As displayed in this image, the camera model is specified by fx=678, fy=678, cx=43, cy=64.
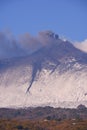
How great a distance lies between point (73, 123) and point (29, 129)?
14.9 m

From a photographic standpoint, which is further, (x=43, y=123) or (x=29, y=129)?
(x=43, y=123)

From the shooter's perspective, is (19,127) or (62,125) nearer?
(19,127)

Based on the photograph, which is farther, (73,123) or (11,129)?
(73,123)

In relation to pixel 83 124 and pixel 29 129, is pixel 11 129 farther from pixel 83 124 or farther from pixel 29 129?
pixel 83 124

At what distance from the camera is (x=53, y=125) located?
157125mm

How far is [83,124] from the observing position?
148m

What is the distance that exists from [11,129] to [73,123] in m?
19.7

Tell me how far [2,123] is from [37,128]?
25.5 ft

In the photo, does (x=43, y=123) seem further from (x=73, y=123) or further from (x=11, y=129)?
→ (x=11, y=129)

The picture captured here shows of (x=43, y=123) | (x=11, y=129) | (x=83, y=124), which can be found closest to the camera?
(x=11, y=129)

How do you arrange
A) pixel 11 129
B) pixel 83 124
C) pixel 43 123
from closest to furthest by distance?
pixel 11 129, pixel 83 124, pixel 43 123

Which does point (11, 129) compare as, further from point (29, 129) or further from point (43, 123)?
point (43, 123)

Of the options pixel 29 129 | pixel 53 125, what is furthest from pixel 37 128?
pixel 53 125

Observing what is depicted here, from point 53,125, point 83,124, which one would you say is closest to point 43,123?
point 53,125
